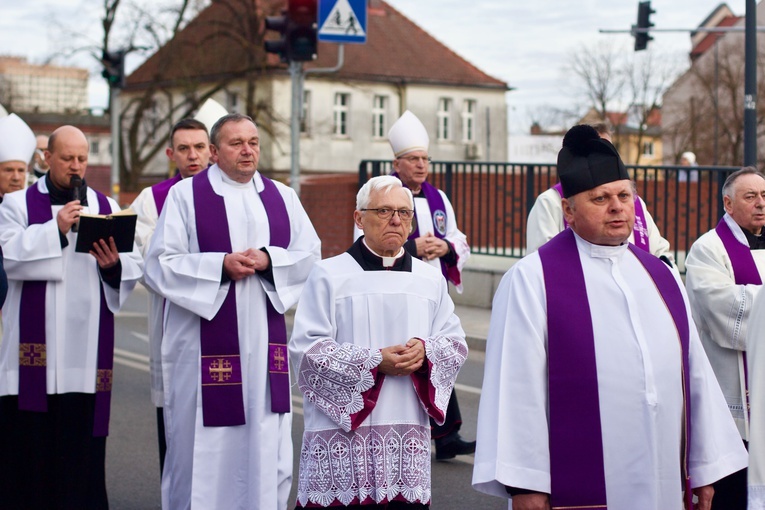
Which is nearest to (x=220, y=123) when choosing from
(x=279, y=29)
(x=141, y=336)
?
(x=279, y=29)

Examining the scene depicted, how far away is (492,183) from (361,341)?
11070 mm

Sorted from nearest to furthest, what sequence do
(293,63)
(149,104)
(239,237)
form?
(239,237), (293,63), (149,104)

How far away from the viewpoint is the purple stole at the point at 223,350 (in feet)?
19.7

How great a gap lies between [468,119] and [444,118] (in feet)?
4.68

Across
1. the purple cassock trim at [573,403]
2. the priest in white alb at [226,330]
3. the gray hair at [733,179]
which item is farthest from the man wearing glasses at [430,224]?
the purple cassock trim at [573,403]

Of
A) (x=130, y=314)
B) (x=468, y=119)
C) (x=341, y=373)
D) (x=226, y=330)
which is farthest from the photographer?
(x=468, y=119)

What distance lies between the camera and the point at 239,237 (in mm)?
6152

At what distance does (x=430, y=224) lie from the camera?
791 centimetres

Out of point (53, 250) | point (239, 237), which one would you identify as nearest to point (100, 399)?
point (53, 250)

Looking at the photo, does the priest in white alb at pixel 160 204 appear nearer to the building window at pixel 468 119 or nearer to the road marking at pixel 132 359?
the road marking at pixel 132 359

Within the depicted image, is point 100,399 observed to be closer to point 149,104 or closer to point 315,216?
point 315,216

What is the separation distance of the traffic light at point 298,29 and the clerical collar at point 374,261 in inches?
336

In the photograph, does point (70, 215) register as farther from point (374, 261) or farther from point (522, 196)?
point (522, 196)

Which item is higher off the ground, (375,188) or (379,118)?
(379,118)
